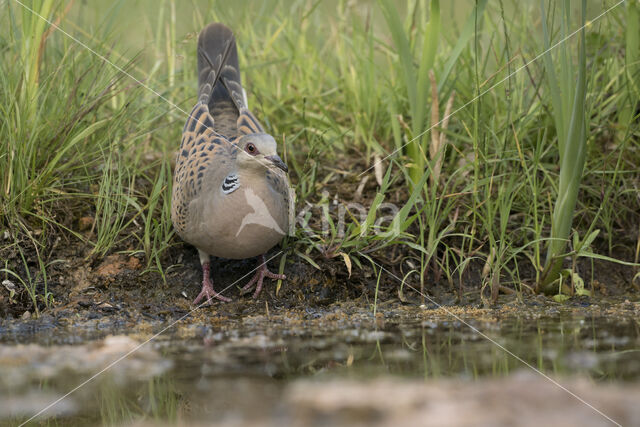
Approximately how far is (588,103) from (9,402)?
4114mm

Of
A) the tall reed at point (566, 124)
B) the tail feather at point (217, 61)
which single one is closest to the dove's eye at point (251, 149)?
the tail feather at point (217, 61)

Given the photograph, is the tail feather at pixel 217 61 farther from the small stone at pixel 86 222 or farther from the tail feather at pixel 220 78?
the small stone at pixel 86 222

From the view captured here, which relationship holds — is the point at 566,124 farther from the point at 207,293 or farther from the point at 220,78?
the point at 220,78

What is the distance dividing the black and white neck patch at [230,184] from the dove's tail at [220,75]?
94cm

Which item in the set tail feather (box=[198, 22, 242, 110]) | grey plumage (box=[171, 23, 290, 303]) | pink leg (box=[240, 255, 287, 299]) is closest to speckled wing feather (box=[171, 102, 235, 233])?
grey plumage (box=[171, 23, 290, 303])

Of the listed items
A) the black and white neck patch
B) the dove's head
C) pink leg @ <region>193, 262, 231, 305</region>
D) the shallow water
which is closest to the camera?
the shallow water

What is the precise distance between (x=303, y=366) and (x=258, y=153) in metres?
1.57

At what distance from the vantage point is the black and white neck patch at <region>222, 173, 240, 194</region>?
4.18 meters

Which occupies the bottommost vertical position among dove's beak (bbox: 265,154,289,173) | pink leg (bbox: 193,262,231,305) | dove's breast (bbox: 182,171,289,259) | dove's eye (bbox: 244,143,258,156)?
pink leg (bbox: 193,262,231,305)

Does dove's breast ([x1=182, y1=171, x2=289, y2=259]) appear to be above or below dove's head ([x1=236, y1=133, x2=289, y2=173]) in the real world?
below

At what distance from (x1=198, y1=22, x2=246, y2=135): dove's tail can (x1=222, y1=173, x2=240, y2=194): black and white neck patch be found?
0.94 meters

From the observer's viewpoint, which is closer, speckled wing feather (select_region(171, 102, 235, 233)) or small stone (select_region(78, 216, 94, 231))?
speckled wing feather (select_region(171, 102, 235, 233))

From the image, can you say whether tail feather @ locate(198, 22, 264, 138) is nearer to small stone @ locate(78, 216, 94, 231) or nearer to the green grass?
the green grass

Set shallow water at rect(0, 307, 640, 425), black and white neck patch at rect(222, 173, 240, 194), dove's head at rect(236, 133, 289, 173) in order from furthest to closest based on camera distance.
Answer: black and white neck patch at rect(222, 173, 240, 194) → dove's head at rect(236, 133, 289, 173) → shallow water at rect(0, 307, 640, 425)
